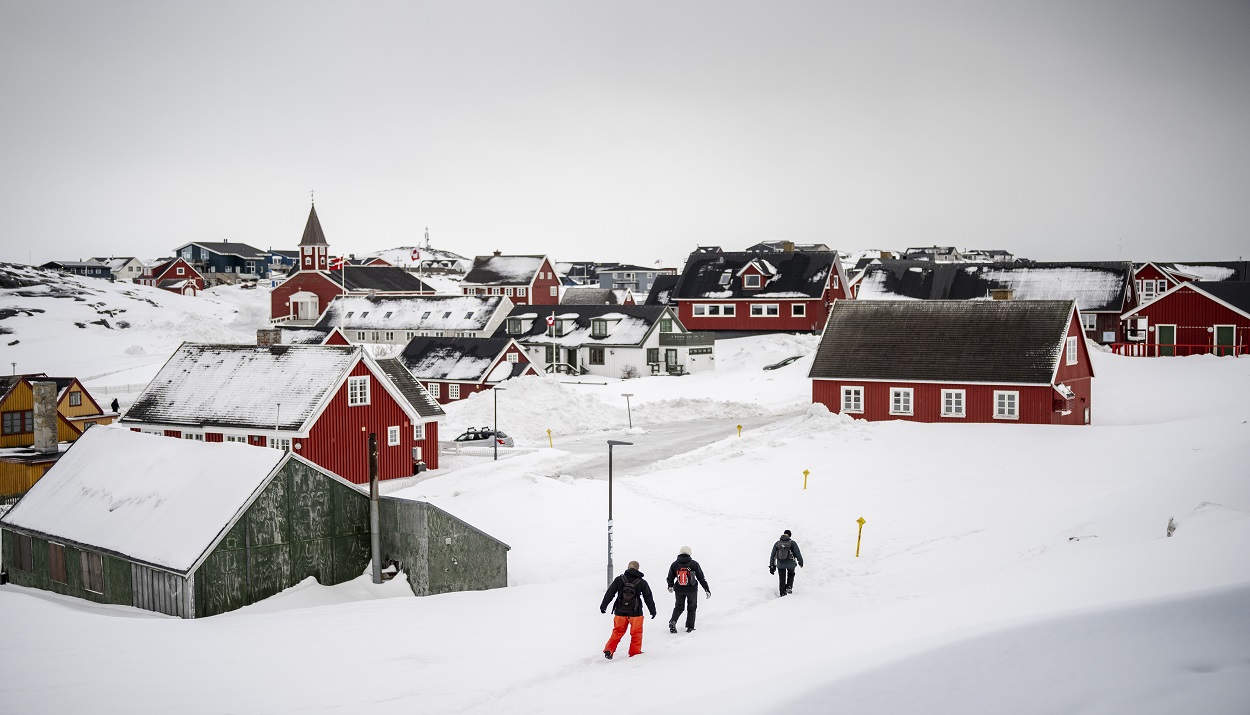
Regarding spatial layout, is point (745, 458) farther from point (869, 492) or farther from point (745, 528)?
point (745, 528)

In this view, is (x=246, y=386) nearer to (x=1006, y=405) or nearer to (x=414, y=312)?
(x=1006, y=405)

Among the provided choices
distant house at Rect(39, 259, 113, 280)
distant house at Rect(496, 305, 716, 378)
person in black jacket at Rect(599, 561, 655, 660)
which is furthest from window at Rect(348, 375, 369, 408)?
distant house at Rect(39, 259, 113, 280)

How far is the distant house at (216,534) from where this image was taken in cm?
1983

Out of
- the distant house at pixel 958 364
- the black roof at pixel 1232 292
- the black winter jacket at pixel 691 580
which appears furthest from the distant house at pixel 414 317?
the black winter jacket at pixel 691 580

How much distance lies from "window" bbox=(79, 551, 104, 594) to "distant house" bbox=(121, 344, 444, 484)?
12331 millimetres

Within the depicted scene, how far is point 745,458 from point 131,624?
21.8 metres

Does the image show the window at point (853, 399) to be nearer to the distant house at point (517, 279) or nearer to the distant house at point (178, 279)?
the distant house at point (517, 279)

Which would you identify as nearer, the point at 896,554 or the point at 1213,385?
the point at 896,554

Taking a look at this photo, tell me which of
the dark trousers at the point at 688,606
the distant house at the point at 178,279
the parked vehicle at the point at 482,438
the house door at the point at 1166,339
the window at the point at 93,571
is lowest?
the parked vehicle at the point at 482,438

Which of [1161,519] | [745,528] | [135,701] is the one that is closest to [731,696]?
[135,701]

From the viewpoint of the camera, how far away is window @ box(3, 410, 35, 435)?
145 feet

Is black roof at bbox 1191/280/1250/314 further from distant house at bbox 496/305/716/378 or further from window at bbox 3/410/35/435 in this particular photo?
window at bbox 3/410/35/435

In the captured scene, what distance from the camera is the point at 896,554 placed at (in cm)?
2339

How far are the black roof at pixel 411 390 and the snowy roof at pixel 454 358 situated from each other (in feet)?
46.7
